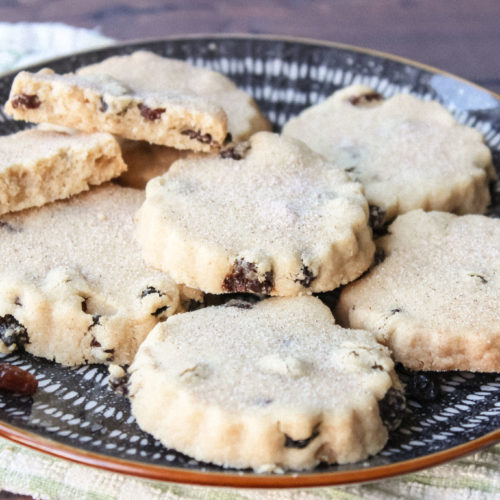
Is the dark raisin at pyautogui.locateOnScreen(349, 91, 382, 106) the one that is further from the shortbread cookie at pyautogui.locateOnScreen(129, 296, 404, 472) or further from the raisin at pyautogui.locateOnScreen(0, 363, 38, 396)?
the raisin at pyautogui.locateOnScreen(0, 363, 38, 396)

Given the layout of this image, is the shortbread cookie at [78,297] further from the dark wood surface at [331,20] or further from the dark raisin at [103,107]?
the dark wood surface at [331,20]

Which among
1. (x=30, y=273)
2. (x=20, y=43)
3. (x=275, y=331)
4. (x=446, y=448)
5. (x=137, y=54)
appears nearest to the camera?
(x=446, y=448)

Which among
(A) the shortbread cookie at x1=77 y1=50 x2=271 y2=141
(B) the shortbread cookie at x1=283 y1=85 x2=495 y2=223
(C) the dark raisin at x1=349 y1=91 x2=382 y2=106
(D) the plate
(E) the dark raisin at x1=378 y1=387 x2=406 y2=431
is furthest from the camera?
(C) the dark raisin at x1=349 y1=91 x2=382 y2=106

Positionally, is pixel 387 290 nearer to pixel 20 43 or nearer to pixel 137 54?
pixel 137 54

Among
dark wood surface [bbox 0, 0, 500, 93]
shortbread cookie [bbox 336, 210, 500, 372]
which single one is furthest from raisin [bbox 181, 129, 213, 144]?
dark wood surface [bbox 0, 0, 500, 93]

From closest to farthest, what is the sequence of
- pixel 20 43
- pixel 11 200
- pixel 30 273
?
1. pixel 30 273
2. pixel 11 200
3. pixel 20 43

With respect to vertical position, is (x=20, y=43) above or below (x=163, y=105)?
below

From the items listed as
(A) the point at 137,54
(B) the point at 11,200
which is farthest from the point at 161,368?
(A) the point at 137,54
